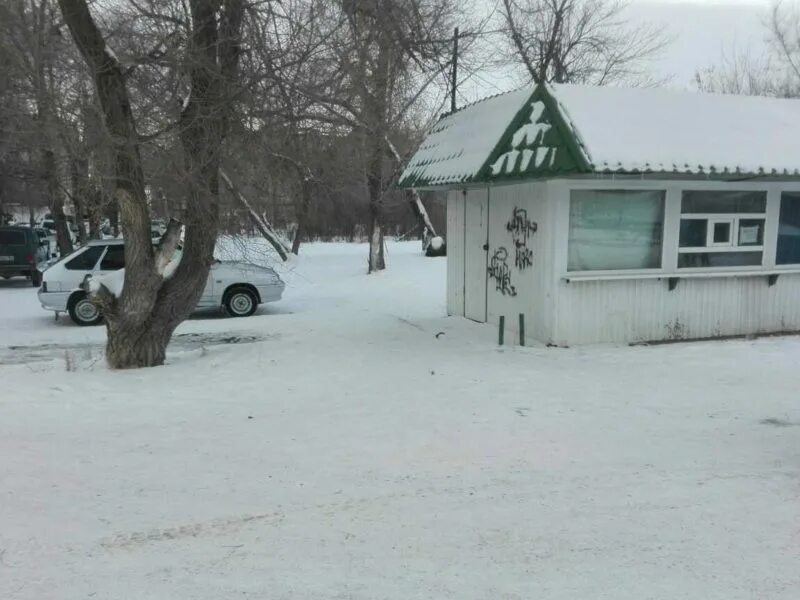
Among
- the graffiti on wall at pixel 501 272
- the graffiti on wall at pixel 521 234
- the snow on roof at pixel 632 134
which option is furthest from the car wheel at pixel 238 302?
the graffiti on wall at pixel 521 234

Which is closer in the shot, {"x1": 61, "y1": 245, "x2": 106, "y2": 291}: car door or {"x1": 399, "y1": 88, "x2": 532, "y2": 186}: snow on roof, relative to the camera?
{"x1": 399, "y1": 88, "x2": 532, "y2": 186}: snow on roof

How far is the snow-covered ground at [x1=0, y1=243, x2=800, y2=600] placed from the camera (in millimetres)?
3260

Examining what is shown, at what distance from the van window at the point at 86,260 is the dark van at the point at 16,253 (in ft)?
26.9

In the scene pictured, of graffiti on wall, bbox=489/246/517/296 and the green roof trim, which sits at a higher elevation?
the green roof trim

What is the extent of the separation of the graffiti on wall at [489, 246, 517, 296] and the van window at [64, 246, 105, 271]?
331 inches

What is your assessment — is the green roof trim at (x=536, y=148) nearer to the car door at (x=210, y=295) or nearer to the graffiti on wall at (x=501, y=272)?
the graffiti on wall at (x=501, y=272)

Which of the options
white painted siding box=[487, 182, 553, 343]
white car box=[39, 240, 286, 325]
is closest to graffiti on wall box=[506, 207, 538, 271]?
white painted siding box=[487, 182, 553, 343]

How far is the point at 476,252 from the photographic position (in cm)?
1105

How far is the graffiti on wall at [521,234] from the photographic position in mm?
9258

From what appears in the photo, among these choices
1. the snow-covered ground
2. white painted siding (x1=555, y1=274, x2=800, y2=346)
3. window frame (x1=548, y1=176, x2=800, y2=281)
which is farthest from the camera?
white painted siding (x1=555, y1=274, x2=800, y2=346)

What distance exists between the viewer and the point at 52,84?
8.91 metres

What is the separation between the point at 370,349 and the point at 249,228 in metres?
3.64

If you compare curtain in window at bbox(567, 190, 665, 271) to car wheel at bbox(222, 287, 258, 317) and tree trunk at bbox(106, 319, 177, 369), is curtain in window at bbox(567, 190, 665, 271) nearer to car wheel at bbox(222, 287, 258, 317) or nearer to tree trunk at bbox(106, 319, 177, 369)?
tree trunk at bbox(106, 319, 177, 369)

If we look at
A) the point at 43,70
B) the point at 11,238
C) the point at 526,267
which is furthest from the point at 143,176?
the point at 11,238
